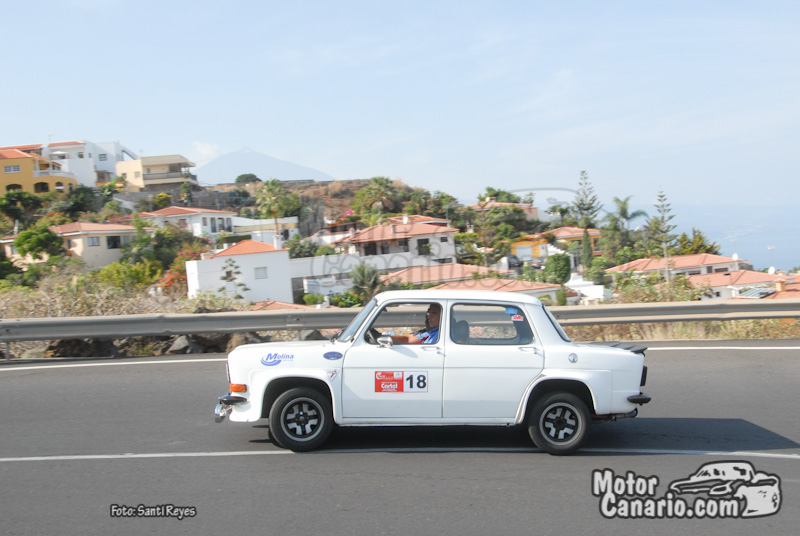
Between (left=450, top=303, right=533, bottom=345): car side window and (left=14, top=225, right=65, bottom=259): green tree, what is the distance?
53.3 m

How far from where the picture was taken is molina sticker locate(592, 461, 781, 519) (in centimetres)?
497

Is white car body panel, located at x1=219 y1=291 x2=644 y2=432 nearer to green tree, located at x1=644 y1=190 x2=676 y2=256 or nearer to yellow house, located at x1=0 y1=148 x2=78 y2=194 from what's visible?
green tree, located at x1=644 y1=190 x2=676 y2=256

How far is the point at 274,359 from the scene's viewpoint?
20.2ft

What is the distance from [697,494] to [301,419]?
3.40 m

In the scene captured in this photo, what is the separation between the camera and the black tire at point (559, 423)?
608 cm

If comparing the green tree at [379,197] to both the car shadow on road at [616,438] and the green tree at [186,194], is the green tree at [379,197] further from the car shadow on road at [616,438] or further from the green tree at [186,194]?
the car shadow on road at [616,438]

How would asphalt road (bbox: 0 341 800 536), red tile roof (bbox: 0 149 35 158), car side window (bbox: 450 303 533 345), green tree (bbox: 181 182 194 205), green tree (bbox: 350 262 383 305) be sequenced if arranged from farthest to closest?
green tree (bbox: 181 182 194 205) < red tile roof (bbox: 0 149 35 158) < green tree (bbox: 350 262 383 305) < car side window (bbox: 450 303 533 345) < asphalt road (bbox: 0 341 800 536)

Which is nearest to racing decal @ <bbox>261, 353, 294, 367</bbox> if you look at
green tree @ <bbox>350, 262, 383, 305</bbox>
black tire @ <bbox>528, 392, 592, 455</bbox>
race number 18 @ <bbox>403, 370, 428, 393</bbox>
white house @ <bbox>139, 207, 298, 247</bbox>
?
race number 18 @ <bbox>403, 370, 428, 393</bbox>

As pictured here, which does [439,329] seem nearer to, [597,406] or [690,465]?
[597,406]

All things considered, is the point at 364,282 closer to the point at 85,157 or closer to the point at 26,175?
the point at 26,175

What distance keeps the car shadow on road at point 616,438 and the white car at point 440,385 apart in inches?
15.2

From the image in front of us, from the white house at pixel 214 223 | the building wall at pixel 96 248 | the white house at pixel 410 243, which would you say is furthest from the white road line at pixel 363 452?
the white house at pixel 214 223

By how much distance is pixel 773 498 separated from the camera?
16.8 ft

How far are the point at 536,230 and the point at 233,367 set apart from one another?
85.4m
